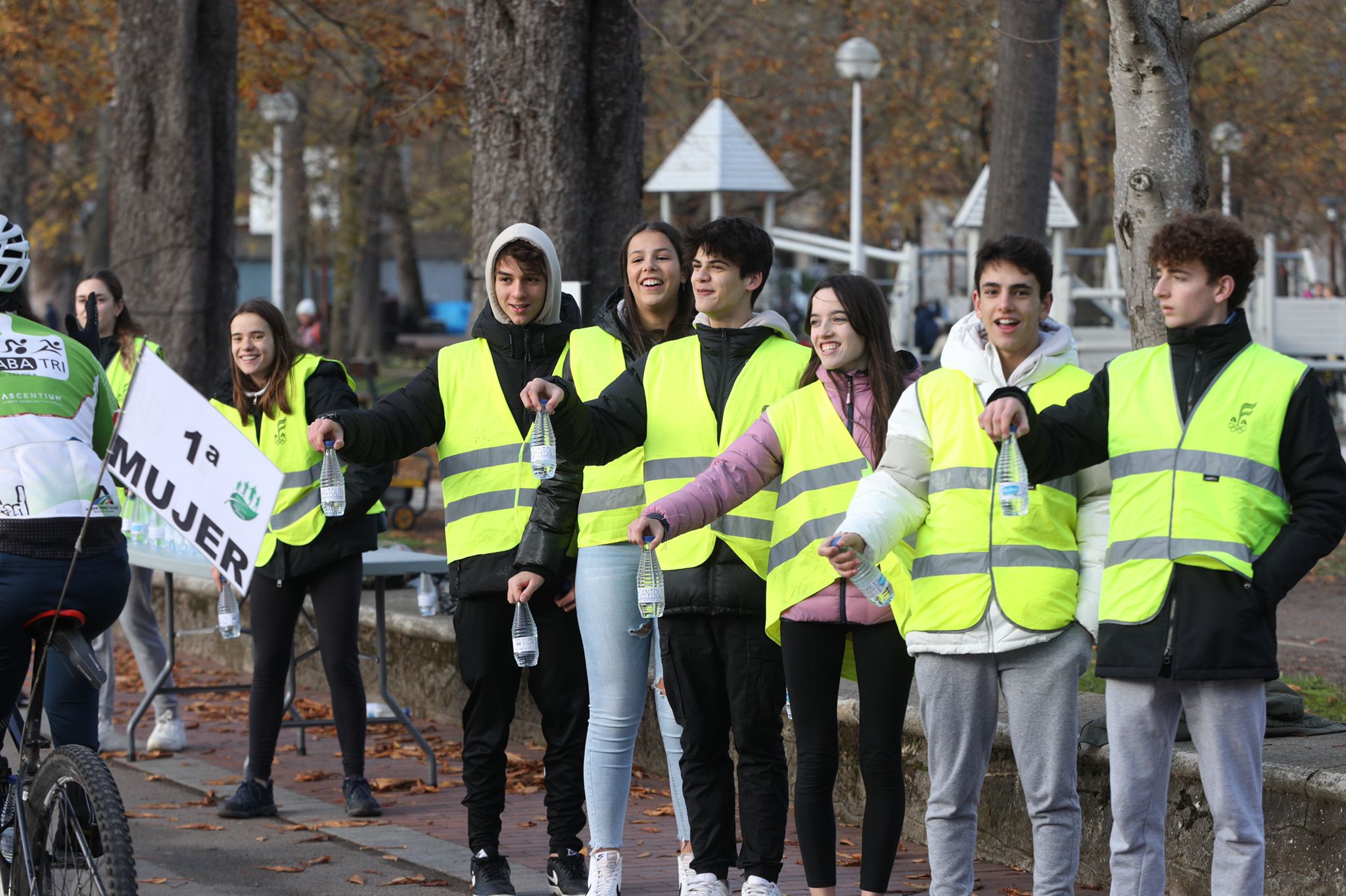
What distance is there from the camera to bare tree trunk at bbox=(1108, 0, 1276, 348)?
20.7 feet

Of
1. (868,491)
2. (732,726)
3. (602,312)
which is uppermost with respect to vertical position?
(602,312)

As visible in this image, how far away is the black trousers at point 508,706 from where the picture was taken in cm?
577

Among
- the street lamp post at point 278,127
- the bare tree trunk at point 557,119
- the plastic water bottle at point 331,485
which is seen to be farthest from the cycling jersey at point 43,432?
the street lamp post at point 278,127

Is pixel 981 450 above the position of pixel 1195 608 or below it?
above

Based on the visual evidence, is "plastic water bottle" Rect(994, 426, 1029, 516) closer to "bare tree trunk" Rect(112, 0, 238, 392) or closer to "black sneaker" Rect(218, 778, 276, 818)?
"black sneaker" Rect(218, 778, 276, 818)

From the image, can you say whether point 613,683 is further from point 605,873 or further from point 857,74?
Result: point 857,74

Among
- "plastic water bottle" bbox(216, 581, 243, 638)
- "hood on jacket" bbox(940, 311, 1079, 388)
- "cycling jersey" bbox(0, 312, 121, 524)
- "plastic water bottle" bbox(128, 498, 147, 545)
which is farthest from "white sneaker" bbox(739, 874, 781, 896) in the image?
"plastic water bottle" bbox(128, 498, 147, 545)

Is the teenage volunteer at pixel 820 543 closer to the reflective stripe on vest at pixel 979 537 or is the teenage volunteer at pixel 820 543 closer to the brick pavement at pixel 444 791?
the reflective stripe on vest at pixel 979 537

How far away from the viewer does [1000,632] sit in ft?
14.9

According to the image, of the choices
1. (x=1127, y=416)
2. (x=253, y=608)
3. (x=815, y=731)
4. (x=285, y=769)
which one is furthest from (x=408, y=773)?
(x=1127, y=416)

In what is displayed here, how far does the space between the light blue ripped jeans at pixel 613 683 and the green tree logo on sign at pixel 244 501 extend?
1.28 metres

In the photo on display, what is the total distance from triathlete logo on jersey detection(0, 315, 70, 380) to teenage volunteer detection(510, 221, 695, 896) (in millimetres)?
1489

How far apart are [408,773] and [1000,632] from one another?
407 cm

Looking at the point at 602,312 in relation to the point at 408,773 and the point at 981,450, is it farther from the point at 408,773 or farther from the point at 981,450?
the point at 408,773
